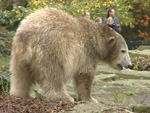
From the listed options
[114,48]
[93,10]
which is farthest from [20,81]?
[93,10]

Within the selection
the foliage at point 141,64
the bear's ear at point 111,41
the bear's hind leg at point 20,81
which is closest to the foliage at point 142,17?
the foliage at point 141,64

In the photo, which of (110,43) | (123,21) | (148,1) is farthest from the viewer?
(148,1)

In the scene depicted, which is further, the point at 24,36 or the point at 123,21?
the point at 123,21

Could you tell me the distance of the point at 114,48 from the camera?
741 centimetres

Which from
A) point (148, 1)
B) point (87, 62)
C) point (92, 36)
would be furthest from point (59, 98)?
point (148, 1)

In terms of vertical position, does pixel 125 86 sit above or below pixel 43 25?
below

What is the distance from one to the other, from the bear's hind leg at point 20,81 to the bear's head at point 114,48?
5.61ft

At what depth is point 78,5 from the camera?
59.6ft

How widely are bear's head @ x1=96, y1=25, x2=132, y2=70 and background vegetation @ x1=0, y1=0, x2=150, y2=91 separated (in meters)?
2.09

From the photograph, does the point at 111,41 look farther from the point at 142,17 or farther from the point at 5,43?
the point at 142,17

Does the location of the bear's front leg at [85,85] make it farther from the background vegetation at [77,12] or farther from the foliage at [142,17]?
the foliage at [142,17]

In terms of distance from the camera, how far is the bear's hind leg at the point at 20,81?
6.14 meters

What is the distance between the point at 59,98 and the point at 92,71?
1031mm

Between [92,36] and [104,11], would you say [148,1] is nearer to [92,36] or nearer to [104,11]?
[104,11]
